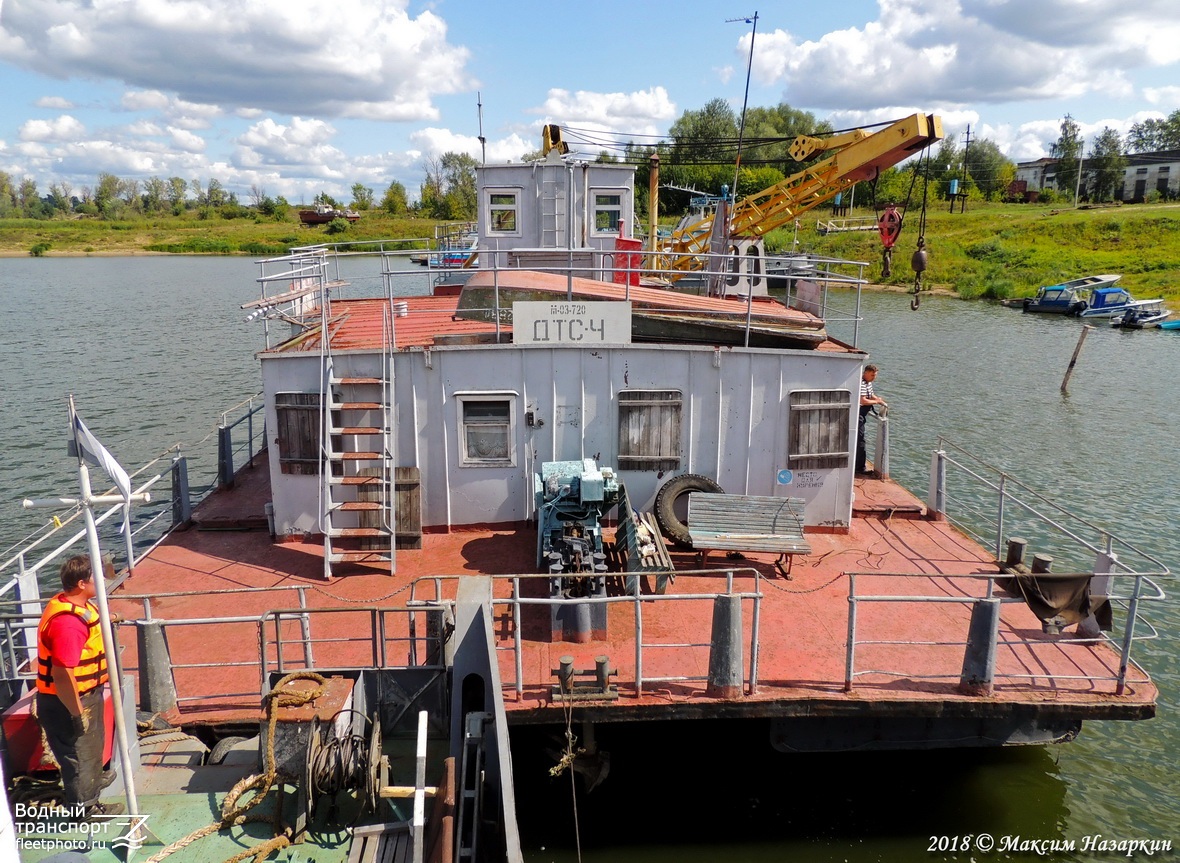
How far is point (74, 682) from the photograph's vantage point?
6.43 metres

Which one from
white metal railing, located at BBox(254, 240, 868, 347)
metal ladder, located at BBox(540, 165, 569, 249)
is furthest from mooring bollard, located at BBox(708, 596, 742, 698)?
metal ladder, located at BBox(540, 165, 569, 249)

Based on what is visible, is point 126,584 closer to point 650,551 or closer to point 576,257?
point 650,551

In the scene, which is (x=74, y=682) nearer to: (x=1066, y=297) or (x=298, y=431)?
(x=298, y=431)

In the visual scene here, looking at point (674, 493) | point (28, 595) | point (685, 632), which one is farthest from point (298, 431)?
point (685, 632)

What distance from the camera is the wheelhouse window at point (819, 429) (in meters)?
12.2

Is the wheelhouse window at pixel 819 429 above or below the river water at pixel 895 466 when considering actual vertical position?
above

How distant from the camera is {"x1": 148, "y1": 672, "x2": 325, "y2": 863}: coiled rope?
664cm

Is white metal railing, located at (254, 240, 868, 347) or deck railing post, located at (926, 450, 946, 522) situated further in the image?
deck railing post, located at (926, 450, 946, 522)

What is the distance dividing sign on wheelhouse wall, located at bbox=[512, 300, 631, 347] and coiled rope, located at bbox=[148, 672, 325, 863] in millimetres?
6067

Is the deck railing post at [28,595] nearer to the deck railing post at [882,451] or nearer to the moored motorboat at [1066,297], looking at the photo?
the deck railing post at [882,451]

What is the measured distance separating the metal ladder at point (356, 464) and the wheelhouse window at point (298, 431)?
0.99 feet

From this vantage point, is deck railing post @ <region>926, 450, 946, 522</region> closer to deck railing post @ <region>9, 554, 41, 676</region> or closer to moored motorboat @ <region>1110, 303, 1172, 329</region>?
deck railing post @ <region>9, 554, 41, 676</region>

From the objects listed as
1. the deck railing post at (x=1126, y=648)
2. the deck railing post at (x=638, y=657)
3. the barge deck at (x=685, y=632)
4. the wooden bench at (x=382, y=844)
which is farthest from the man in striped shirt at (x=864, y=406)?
the wooden bench at (x=382, y=844)

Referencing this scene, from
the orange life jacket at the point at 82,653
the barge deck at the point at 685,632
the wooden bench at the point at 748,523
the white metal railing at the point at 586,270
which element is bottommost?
the barge deck at the point at 685,632
